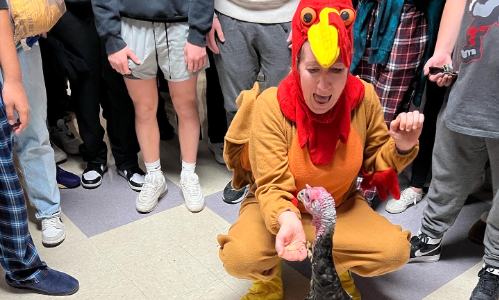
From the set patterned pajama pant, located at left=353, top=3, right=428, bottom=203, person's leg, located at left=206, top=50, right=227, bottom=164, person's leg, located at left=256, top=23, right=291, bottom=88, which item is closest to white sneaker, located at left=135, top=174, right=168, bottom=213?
person's leg, located at left=206, top=50, right=227, bottom=164

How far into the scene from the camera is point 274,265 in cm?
143

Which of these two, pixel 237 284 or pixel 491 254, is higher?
pixel 491 254

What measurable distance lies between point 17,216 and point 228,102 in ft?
2.94

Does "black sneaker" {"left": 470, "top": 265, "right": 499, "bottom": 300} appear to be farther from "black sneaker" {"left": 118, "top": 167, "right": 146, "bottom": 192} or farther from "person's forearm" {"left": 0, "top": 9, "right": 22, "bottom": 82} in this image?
"person's forearm" {"left": 0, "top": 9, "right": 22, "bottom": 82}

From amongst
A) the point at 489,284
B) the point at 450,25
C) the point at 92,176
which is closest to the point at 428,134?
the point at 450,25

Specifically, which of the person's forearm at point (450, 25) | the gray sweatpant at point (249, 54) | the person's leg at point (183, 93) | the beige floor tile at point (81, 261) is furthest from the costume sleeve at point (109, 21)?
the person's forearm at point (450, 25)

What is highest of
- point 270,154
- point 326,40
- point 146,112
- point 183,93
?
A: point 326,40

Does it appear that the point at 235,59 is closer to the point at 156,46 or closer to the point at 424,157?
the point at 156,46

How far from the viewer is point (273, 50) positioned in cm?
185

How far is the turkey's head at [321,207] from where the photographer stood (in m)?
1.12

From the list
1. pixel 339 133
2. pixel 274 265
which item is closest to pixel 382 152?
pixel 339 133

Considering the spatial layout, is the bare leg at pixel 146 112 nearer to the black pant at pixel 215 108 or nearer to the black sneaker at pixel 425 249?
the black pant at pixel 215 108

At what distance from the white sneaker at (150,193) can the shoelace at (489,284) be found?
1.25 m

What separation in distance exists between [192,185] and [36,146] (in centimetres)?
64
